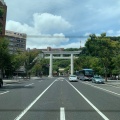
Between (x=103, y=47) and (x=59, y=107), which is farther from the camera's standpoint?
(x=103, y=47)

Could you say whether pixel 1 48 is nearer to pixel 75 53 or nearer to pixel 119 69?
pixel 119 69

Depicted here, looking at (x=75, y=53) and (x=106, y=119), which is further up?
(x=75, y=53)

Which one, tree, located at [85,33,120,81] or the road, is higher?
tree, located at [85,33,120,81]

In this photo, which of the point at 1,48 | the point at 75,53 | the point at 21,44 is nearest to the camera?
the point at 1,48

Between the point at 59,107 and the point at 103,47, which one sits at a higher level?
the point at 103,47

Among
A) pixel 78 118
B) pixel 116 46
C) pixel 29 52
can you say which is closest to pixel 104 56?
pixel 116 46

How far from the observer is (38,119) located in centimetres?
1070

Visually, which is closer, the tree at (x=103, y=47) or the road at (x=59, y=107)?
the road at (x=59, y=107)

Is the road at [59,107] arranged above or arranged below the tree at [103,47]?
below

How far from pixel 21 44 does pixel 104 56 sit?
10980 cm

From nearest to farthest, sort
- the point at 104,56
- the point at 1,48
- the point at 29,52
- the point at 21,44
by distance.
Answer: the point at 1,48, the point at 104,56, the point at 29,52, the point at 21,44

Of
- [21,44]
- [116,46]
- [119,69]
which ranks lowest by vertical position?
[119,69]

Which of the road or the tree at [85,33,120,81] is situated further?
the tree at [85,33,120,81]

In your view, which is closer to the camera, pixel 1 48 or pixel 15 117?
pixel 15 117
